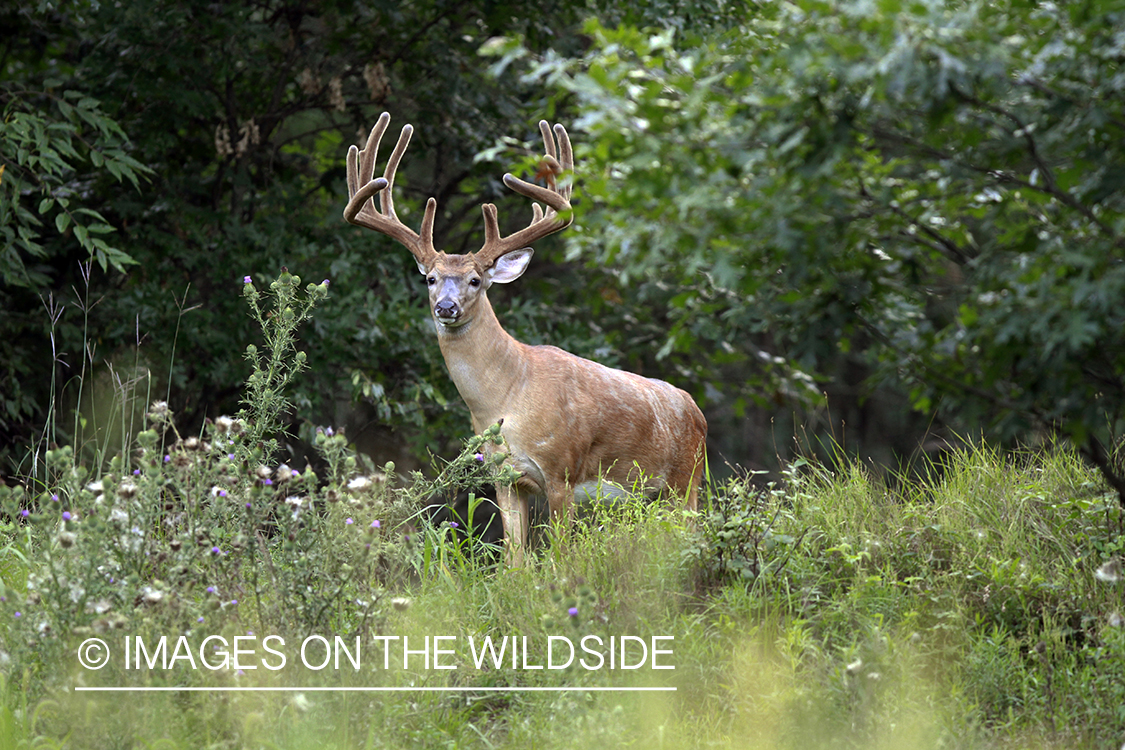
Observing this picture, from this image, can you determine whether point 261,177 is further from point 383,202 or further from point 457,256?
point 457,256

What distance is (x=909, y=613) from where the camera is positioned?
3.74 metres

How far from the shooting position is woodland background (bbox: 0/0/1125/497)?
295cm

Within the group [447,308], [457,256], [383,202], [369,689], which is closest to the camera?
[369,689]

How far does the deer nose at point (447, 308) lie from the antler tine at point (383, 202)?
35cm

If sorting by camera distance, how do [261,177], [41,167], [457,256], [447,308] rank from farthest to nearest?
[261,177] < [41,167] < [457,256] < [447,308]

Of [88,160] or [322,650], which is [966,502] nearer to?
[322,650]

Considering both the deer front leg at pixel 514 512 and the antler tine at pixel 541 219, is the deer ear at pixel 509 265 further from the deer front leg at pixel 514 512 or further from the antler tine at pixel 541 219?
the deer front leg at pixel 514 512

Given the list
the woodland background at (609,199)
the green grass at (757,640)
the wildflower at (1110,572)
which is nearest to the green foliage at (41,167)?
the woodland background at (609,199)

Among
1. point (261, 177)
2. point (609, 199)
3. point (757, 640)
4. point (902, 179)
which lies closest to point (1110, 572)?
point (757, 640)

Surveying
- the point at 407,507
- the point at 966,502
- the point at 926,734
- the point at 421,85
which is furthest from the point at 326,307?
the point at 926,734

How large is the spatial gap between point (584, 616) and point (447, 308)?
2.03 meters

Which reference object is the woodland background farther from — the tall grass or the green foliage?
the tall grass

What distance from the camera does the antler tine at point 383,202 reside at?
5.54 m

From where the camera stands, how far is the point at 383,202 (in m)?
5.80
